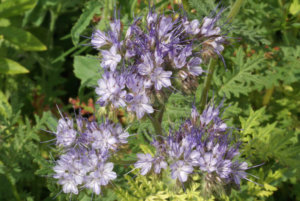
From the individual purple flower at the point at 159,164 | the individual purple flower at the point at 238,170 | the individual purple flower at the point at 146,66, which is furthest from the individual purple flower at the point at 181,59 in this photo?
the individual purple flower at the point at 238,170

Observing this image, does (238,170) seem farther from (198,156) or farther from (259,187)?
(259,187)

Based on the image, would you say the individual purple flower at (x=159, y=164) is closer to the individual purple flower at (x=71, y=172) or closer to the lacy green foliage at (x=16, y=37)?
the individual purple flower at (x=71, y=172)

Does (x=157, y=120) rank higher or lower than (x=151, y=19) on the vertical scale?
lower

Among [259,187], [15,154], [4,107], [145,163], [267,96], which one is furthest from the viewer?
[267,96]

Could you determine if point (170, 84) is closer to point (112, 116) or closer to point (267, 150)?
point (112, 116)

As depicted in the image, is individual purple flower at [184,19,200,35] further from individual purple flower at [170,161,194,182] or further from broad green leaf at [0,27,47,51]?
broad green leaf at [0,27,47,51]

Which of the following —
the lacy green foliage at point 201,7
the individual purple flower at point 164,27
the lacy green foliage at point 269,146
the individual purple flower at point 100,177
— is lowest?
the lacy green foliage at point 269,146

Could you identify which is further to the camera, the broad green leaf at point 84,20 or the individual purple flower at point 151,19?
the broad green leaf at point 84,20

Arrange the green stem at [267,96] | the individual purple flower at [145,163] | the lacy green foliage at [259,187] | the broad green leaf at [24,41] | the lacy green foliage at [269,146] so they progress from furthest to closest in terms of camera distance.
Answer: the green stem at [267,96], the broad green leaf at [24,41], the lacy green foliage at [269,146], the lacy green foliage at [259,187], the individual purple flower at [145,163]

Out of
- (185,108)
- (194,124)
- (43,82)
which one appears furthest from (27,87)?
(194,124)

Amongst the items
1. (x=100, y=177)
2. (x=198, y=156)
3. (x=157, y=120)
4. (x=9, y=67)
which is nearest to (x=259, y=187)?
(x=198, y=156)
